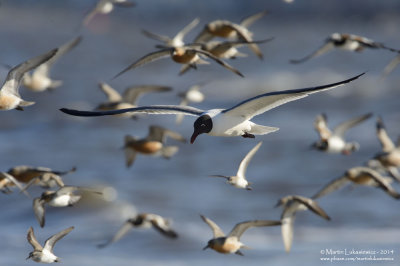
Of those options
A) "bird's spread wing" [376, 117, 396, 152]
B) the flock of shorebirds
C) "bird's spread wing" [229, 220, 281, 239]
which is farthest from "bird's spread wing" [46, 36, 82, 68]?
"bird's spread wing" [376, 117, 396, 152]

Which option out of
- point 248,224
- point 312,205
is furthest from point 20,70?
point 312,205

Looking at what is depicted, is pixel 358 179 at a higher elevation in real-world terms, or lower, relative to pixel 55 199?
higher

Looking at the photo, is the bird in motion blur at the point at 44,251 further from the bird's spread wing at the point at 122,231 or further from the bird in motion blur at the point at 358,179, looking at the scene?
the bird in motion blur at the point at 358,179

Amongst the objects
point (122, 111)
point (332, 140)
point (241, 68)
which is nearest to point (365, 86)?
point (241, 68)

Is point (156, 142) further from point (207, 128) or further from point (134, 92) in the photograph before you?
point (207, 128)

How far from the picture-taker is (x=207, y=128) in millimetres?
7566

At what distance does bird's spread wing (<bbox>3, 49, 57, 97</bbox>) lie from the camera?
28.9 ft

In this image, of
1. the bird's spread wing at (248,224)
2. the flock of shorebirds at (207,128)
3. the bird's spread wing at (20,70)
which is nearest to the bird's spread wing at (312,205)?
the flock of shorebirds at (207,128)

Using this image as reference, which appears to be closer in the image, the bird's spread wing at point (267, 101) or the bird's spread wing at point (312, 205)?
the bird's spread wing at point (267, 101)

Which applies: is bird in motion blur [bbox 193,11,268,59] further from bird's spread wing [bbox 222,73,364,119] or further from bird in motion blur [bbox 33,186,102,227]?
bird's spread wing [bbox 222,73,364,119]

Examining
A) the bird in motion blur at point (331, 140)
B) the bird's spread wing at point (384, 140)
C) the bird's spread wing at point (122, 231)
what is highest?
the bird in motion blur at point (331, 140)

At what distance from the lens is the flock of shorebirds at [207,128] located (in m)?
7.54

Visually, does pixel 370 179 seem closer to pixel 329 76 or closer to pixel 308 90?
pixel 308 90

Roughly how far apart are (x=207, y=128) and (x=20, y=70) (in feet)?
9.15
